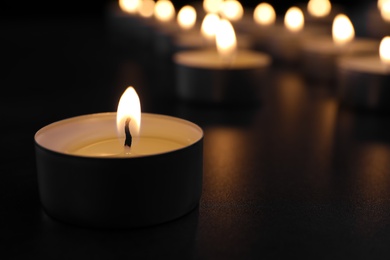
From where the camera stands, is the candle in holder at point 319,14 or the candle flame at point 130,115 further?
the candle in holder at point 319,14

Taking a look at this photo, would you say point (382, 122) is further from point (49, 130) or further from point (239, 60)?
point (49, 130)

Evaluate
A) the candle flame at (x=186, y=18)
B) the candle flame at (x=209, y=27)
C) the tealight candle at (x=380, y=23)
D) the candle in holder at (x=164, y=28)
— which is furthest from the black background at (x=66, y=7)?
the candle flame at (x=209, y=27)

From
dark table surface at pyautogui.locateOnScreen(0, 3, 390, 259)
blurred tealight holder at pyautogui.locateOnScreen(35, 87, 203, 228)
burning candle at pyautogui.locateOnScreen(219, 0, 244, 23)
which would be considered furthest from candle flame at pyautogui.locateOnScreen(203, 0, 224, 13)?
blurred tealight holder at pyautogui.locateOnScreen(35, 87, 203, 228)

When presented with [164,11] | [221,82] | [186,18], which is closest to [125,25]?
[164,11]

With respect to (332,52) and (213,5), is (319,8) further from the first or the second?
(332,52)

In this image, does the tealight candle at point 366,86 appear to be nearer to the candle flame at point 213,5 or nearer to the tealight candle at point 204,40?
the tealight candle at point 204,40

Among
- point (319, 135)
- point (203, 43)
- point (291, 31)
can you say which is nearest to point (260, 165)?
point (319, 135)

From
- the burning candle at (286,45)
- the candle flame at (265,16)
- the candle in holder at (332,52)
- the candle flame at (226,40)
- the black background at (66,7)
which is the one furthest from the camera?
the black background at (66,7)

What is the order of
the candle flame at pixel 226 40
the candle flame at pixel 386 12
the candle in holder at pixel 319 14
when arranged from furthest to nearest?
the candle in holder at pixel 319 14
the candle flame at pixel 386 12
the candle flame at pixel 226 40
